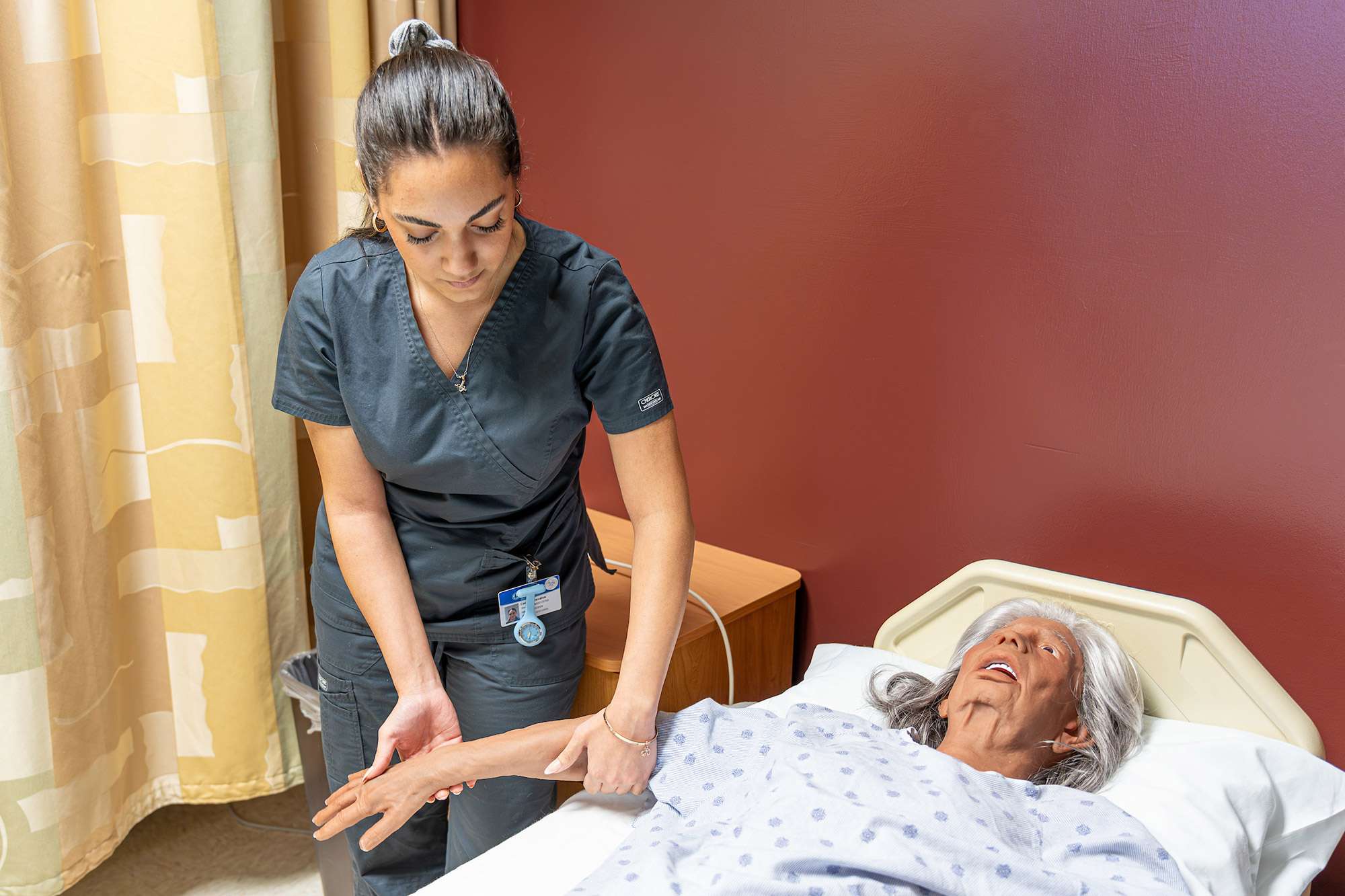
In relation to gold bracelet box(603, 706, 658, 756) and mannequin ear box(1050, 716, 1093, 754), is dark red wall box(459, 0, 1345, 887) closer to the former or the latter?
mannequin ear box(1050, 716, 1093, 754)

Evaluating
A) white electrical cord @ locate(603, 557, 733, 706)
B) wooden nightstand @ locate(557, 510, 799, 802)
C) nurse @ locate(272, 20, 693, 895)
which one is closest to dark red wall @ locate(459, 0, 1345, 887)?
wooden nightstand @ locate(557, 510, 799, 802)

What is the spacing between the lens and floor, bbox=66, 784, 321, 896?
2.17 metres

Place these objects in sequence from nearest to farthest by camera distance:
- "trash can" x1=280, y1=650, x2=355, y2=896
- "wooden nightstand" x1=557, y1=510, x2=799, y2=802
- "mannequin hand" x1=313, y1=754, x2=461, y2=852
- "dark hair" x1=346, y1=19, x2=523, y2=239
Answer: "dark hair" x1=346, y1=19, x2=523, y2=239 < "mannequin hand" x1=313, y1=754, x2=461, y2=852 < "wooden nightstand" x1=557, y1=510, x2=799, y2=802 < "trash can" x1=280, y1=650, x2=355, y2=896

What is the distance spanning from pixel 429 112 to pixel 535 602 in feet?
2.26

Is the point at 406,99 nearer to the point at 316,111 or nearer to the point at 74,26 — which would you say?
the point at 74,26

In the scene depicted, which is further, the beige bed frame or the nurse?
the beige bed frame

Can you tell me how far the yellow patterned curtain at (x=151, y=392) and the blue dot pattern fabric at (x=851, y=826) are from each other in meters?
1.10

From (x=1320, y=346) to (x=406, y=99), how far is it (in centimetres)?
124

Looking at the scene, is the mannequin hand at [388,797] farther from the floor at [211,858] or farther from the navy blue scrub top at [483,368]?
the floor at [211,858]


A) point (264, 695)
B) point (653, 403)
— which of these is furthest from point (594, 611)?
point (264, 695)

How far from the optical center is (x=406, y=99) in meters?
1.15

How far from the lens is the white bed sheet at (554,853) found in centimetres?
131

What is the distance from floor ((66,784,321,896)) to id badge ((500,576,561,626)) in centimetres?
108

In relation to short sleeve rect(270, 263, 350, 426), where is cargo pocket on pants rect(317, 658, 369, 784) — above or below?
below
